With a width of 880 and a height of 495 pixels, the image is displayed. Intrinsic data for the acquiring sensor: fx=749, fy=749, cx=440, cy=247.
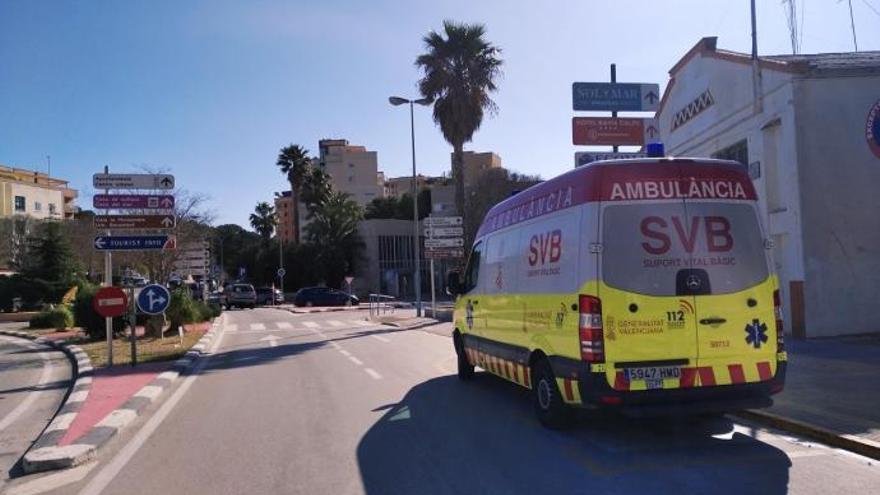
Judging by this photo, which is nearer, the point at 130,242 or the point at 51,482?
the point at 51,482

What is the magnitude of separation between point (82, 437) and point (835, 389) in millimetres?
8874

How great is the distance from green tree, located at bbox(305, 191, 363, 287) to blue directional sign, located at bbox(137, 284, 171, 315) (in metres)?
52.0

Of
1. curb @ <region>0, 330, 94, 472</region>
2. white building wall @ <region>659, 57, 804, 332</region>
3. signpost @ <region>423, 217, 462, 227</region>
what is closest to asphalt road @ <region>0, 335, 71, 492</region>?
curb @ <region>0, 330, 94, 472</region>

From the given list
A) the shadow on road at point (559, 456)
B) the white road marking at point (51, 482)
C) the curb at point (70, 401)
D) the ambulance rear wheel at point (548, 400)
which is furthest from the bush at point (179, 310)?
the ambulance rear wheel at point (548, 400)

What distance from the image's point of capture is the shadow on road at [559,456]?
586 cm

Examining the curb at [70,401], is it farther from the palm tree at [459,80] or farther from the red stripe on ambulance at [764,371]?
the palm tree at [459,80]

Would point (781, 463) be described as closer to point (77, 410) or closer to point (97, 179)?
point (77, 410)

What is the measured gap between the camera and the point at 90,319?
22172 millimetres

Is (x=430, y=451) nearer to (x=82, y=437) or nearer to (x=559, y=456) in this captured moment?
(x=559, y=456)

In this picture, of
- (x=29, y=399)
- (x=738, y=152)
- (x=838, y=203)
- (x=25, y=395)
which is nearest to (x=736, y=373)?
(x=838, y=203)

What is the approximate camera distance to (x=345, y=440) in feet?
25.6

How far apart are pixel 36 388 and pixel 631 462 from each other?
37.3 feet

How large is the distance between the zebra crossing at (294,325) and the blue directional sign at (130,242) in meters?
12.2

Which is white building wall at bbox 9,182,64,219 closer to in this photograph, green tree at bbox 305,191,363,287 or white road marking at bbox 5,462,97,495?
green tree at bbox 305,191,363,287
